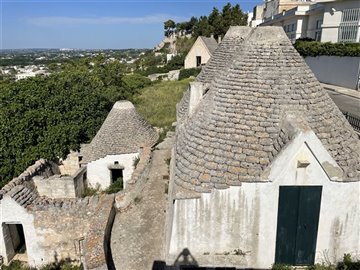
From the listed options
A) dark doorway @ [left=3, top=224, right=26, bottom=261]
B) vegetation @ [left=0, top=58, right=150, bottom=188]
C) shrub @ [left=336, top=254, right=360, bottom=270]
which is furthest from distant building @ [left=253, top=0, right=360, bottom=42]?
dark doorway @ [left=3, top=224, right=26, bottom=261]

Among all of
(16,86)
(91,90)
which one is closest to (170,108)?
(91,90)

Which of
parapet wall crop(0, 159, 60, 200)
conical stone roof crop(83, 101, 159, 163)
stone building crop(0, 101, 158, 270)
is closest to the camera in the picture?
stone building crop(0, 101, 158, 270)

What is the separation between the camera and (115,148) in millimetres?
19297

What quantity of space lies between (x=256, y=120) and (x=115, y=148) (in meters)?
13.3

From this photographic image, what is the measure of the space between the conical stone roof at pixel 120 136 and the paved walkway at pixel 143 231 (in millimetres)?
4019

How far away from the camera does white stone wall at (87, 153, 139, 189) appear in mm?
19422

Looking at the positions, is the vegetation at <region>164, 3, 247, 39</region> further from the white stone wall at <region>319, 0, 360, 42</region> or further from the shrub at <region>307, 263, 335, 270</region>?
the shrub at <region>307, 263, 335, 270</region>

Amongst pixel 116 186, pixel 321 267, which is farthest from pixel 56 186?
pixel 321 267

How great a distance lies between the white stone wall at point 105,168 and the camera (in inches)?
765

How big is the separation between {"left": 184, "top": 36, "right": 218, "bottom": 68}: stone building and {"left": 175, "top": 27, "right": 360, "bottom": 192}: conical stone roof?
116 feet

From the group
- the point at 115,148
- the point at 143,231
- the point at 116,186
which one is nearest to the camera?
the point at 143,231

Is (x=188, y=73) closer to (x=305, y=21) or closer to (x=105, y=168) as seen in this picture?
(x=305, y=21)

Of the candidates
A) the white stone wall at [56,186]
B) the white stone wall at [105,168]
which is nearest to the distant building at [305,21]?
the white stone wall at [105,168]

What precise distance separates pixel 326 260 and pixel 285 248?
962 mm
